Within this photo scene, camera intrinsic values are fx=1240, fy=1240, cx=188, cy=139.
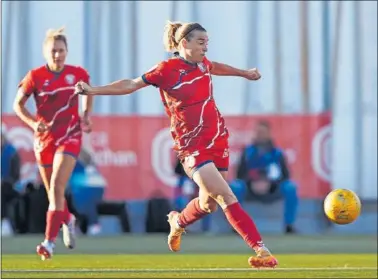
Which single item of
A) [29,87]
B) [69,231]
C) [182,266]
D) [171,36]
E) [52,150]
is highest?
[171,36]

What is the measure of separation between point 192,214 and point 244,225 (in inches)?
31.2

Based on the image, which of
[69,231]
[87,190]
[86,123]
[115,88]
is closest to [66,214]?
[69,231]

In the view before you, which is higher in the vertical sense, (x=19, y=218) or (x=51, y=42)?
(x=51, y=42)

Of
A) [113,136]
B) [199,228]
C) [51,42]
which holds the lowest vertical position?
[199,228]

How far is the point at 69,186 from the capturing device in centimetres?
1634

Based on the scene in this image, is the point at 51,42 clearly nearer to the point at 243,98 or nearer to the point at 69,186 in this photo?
the point at 69,186

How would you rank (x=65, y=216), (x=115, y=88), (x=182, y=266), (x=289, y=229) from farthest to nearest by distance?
(x=289, y=229)
(x=65, y=216)
(x=182, y=266)
(x=115, y=88)

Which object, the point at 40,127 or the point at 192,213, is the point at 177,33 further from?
the point at 40,127

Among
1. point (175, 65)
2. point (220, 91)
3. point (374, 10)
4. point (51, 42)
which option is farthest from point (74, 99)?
point (374, 10)

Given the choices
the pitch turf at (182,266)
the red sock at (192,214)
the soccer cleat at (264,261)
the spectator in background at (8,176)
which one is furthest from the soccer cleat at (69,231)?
the spectator in background at (8,176)

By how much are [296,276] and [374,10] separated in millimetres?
9202

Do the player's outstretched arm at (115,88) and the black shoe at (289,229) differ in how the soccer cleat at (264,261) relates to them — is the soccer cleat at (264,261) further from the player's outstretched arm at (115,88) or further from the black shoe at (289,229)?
the black shoe at (289,229)

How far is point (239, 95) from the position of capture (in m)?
17.6

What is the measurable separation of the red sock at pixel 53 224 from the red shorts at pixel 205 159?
228 cm
